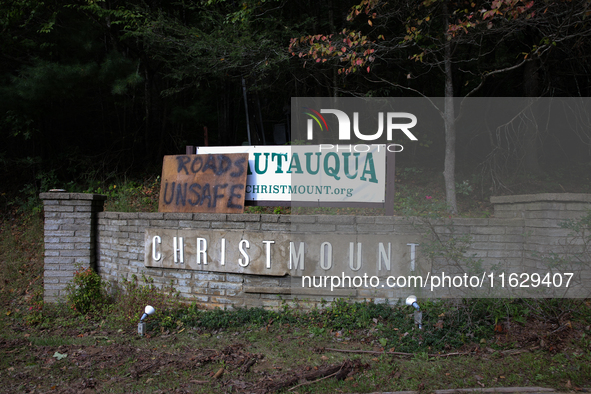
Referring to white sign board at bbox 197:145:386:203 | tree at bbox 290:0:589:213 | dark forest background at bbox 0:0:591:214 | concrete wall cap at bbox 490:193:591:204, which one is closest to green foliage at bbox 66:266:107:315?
white sign board at bbox 197:145:386:203

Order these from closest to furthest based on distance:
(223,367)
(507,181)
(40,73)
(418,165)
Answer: (223,367), (40,73), (507,181), (418,165)

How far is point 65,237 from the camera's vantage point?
592 centimetres

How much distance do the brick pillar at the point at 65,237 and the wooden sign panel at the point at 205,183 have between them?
1348mm

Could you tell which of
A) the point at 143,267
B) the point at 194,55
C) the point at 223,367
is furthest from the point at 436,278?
the point at 194,55

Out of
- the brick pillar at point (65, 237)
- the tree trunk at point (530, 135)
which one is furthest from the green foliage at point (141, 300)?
the tree trunk at point (530, 135)

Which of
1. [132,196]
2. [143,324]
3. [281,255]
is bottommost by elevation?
[143,324]

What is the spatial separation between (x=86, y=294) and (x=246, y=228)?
254cm

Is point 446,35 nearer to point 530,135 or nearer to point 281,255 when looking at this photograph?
point 281,255

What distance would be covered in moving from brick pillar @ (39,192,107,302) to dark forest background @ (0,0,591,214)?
9.09 feet

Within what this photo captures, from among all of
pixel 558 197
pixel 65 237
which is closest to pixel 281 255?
pixel 558 197

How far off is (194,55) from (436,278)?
20.3 ft

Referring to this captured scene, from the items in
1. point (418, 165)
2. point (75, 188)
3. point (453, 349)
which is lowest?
point (453, 349)

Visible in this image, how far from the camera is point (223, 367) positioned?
3.72 metres

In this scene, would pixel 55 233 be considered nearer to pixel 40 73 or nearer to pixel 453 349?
pixel 40 73
